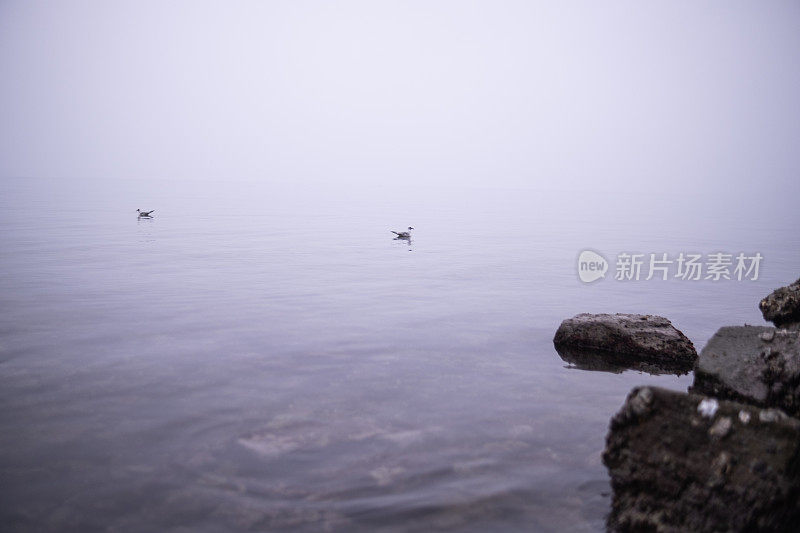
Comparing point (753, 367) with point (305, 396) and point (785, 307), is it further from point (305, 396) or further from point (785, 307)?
point (305, 396)

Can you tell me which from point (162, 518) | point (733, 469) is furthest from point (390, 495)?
point (733, 469)

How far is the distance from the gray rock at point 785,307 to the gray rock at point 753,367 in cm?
192

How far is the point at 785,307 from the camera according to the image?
10516 millimetres

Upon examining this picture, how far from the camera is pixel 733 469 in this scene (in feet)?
17.7

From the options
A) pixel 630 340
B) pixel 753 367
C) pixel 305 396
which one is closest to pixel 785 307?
pixel 753 367

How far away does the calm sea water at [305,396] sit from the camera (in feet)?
22.1

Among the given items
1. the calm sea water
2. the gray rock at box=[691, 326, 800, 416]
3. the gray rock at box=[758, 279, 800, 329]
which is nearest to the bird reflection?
the calm sea water

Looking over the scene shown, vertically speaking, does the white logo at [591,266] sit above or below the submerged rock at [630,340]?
above

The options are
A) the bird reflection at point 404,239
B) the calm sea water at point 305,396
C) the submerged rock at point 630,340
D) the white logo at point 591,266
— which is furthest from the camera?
the bird reflection at point 404,239

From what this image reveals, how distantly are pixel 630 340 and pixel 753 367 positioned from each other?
424 centimetres

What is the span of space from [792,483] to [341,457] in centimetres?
504

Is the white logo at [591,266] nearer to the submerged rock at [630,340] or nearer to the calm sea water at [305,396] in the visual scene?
the calm sea water at [305,396]

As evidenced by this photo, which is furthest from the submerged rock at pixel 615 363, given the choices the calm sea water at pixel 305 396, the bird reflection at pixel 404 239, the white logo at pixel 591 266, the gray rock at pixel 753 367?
the bird reflection at pixel 404 239

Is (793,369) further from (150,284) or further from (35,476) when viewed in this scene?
(150,284)
